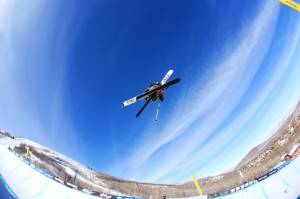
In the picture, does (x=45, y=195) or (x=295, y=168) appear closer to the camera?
(x=45, y=195)

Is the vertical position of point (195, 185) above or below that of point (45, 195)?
above

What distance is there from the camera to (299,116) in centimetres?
4428

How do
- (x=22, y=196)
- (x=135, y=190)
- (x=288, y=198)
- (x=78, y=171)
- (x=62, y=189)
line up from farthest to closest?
1. (x=135, y=190)
2. (x=78, y=171)
3. (x=62, y=189)
4. (x=288, y=198)
5. (x=22, y=196)

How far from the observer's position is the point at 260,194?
73.5 feet

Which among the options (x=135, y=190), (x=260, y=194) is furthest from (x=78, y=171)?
(x=260, y=194)

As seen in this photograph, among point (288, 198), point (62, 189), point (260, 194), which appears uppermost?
point (62, 189)

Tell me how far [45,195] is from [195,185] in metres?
24.4

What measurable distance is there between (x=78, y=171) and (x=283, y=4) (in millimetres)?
31904

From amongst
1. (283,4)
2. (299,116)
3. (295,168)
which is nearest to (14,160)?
(295,168)

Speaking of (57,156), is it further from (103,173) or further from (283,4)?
(283,4)

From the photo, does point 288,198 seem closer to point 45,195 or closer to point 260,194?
point 260,194

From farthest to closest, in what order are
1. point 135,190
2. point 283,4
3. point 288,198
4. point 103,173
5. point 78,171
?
point 135,190 → point 103,173 → point 78,171 → point 283,4 → point 288,198

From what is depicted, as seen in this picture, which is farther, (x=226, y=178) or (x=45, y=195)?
(x=226, y=178)

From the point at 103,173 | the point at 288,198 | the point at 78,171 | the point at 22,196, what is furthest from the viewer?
the point at 103,173
